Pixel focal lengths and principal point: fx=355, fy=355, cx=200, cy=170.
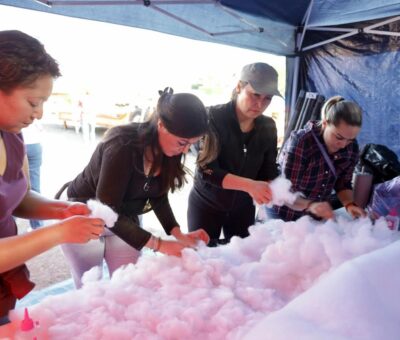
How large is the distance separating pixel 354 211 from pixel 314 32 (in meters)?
2.56

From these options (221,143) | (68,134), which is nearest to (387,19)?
(221,143)

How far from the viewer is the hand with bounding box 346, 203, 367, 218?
192 cm

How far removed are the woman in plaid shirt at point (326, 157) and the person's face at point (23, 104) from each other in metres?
1.49

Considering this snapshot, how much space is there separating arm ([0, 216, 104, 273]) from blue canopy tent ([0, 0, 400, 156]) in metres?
1.94

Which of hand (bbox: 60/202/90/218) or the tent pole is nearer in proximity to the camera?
hand (bbox: 60/202/90/218)

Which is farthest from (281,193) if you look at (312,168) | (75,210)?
(75,210)

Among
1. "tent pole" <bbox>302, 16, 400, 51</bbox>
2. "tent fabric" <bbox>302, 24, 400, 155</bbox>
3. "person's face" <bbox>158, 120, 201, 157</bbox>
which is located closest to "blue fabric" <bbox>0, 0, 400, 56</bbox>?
"tent pole" <bbox>302, 16, 400, 51</bbox>

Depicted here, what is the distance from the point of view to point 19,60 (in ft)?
2.78

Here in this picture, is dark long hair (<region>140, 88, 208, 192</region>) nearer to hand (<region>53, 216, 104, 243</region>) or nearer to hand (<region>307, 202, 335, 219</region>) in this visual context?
hand (<region>53, 216, 104, 243</region>)

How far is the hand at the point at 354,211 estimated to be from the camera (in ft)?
6.30

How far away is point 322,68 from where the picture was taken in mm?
3924

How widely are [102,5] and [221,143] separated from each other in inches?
56.8

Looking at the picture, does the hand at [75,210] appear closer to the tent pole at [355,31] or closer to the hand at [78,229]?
the hand at [78,229]

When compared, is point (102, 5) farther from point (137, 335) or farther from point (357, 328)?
point (357, 328)
